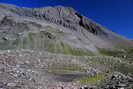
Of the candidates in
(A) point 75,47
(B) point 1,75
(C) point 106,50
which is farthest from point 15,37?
(B) point 1,75

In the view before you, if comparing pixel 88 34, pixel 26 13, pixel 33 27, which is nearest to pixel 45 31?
pixel 33 27

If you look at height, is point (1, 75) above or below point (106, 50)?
below

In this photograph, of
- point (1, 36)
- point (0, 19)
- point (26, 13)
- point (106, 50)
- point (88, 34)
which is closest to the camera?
point (1, 36)

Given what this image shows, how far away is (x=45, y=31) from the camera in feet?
449

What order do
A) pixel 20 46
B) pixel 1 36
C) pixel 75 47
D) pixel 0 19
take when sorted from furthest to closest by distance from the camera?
pixel 0 19 < pixel 75 47 < pixel 1 36 < pixel 20 46

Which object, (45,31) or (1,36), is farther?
(45,31)

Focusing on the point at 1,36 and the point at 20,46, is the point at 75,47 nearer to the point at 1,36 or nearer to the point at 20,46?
the point at 20,46

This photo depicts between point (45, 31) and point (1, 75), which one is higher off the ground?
point (45, 31)

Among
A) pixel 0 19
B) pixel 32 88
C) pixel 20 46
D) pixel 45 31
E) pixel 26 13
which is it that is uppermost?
pixel 26 13

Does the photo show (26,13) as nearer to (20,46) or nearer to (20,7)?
(20,7)

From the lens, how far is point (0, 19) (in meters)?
148

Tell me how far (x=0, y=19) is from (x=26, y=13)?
37.3 meters

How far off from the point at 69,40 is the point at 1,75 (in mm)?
120305

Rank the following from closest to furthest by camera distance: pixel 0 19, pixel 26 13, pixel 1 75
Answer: pixel 1 75, pixel 0 19, pixel 26 13
